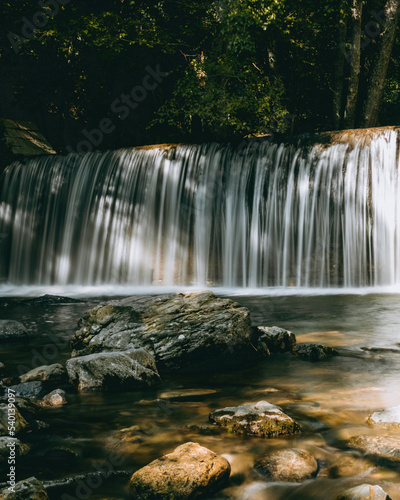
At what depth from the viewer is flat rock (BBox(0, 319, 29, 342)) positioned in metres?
7.14

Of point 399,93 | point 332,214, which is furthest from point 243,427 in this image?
point 399,93

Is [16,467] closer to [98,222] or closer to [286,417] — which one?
[286,417]

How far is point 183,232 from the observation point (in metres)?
13.5

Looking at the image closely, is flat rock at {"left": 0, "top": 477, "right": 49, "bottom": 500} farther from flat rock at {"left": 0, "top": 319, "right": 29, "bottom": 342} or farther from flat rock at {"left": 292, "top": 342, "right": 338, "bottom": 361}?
flat rock at {"left": 0, "top": 319, "right": 29, "bottom": 342}

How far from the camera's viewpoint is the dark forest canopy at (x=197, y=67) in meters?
15.4

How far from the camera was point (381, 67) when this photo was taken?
15148 millimetres

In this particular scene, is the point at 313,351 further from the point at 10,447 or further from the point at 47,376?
the point at 10,447

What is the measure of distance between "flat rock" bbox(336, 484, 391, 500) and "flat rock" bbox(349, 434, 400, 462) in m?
0.62

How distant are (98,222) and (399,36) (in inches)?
475

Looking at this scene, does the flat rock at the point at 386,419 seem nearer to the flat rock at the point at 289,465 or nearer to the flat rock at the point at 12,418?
the flat rock at the point at 289,465

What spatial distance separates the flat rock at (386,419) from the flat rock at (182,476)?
1.24m

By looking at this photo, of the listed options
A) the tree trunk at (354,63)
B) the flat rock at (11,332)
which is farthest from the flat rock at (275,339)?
the tree trunk at (354,63)

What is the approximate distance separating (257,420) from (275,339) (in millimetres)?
2366

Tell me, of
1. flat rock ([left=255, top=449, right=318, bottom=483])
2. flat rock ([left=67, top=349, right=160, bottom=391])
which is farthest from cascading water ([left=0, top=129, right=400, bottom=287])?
flat rock ([left=255, top=449, right=318, bottom=483])
